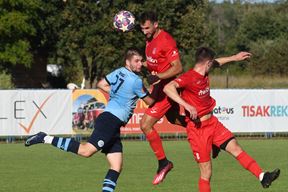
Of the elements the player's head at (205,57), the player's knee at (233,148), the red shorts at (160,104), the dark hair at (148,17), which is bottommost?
the player's knee at (233,148)

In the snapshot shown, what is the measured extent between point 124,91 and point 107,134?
676 mm

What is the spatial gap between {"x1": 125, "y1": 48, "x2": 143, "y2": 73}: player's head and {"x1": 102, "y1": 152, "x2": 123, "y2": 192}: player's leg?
129 cm

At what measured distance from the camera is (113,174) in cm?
1230

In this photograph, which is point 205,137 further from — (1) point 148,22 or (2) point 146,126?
(1) point 148,22

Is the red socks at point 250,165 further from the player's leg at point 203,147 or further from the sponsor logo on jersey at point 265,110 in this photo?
the sponsor logo on jersey at point 265,110

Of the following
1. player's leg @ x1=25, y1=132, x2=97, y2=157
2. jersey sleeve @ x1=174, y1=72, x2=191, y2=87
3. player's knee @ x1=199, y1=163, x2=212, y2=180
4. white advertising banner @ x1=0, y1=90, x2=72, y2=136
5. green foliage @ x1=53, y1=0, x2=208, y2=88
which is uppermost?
jersey sleeve @ x1=174, y1=72, x2=191, y2=87

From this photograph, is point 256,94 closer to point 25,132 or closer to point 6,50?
point 25,132

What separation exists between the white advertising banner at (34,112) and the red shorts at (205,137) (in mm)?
18825

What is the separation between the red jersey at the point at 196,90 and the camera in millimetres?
11969

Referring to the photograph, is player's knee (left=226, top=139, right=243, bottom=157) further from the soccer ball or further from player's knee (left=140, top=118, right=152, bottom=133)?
the soccer ball

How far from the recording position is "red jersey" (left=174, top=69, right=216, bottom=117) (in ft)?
39.3

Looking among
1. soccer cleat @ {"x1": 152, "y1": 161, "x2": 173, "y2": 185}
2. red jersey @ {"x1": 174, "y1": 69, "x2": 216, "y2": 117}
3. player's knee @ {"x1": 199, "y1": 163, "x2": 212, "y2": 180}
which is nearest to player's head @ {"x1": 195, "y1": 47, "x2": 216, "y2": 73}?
red jersey @ {"x1": 174, "y1": 69, "x2": 216, "y2": 117}

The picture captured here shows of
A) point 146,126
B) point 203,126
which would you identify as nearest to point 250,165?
point 203,126

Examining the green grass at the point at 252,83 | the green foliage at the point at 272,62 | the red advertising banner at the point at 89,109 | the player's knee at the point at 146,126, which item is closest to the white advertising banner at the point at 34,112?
the red advertising banner at the point at 89,109
